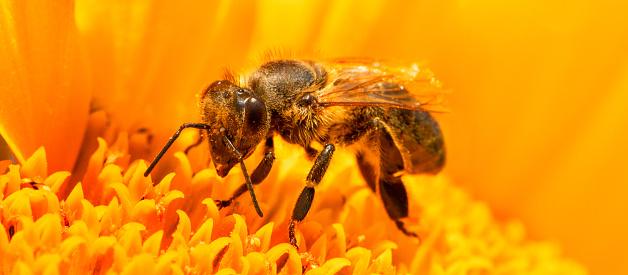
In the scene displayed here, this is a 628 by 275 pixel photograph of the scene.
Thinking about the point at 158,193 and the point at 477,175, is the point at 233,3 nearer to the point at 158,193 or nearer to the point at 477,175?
the point at 158,193

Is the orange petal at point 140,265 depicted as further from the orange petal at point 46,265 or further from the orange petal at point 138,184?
the orange petal at point 138,184

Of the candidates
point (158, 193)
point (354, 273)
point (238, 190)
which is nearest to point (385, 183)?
point (354, 273)

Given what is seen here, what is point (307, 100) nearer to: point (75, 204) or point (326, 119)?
point (326, 119)

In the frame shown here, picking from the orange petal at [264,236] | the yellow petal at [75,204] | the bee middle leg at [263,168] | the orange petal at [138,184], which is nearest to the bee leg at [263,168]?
the bee middle leg at [263,168]

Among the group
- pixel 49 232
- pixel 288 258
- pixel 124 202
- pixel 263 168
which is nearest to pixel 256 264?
pixel 288 258

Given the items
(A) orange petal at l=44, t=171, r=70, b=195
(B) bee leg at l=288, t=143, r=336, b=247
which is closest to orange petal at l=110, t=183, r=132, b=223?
(A) orange petal at l=44, t=171, r=70, b=195

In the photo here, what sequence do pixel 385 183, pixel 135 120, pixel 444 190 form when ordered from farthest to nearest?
pixel 444 190 < pixel 135 120 < pixel 385 183
